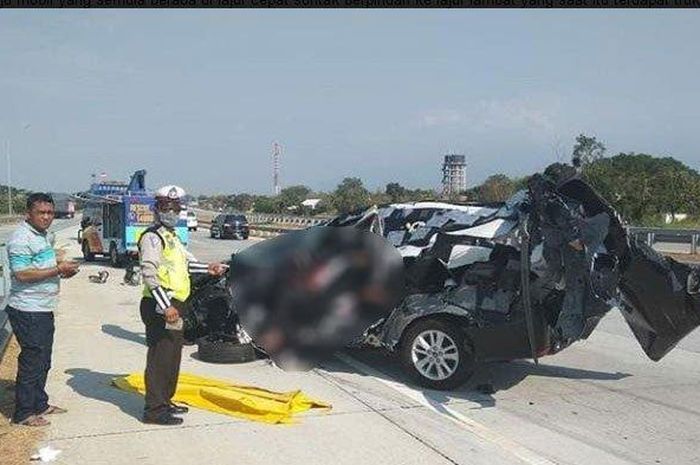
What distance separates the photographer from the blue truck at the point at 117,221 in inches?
833

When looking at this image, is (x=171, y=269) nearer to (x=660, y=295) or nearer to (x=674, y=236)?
(x=660, y=295)

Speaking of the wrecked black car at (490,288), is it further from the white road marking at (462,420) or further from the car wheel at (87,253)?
the car wheel at (87,253)

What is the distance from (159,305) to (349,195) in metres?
72.6

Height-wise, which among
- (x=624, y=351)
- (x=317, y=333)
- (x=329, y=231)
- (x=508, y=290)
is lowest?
(x=624, y=351)

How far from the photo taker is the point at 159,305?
5.67m

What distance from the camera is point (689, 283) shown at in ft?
22.6

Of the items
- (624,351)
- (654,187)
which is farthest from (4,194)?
(624,351)

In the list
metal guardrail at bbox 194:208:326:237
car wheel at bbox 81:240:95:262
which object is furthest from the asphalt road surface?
metal guardrail at bbox 194:208:326:237

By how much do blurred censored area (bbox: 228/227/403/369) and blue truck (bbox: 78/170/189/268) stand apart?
41.6ft

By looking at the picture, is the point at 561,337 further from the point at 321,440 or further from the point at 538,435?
the point at 321,440

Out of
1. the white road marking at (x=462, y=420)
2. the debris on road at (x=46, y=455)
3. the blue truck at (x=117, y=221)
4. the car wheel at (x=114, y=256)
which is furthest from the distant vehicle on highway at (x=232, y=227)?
the debris on road at (x=46, y=455)

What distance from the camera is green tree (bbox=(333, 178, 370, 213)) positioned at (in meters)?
73.4

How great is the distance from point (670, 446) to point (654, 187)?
36.5 meters

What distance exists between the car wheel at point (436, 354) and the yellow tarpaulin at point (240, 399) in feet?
3.91
